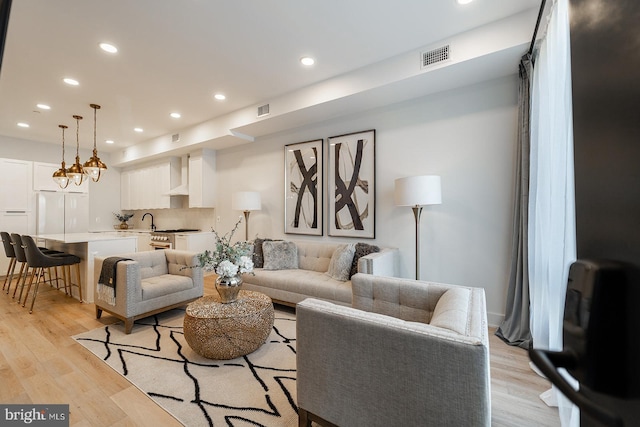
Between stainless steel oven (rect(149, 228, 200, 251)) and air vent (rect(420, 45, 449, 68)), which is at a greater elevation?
air vent (rect(420, 45, 449, 68))

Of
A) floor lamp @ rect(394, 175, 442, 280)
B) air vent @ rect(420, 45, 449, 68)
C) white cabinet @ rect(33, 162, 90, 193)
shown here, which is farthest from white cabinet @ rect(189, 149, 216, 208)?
air vent @ rect(420, 45, 449, 68)

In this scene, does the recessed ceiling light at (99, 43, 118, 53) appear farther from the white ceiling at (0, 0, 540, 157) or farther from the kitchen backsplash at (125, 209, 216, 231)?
the kitchen backsplash at (125, 209, 216, 231)

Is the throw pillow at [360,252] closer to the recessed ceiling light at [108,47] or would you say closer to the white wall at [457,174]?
the white wall at [457,174]

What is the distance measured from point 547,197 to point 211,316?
2.82 metres

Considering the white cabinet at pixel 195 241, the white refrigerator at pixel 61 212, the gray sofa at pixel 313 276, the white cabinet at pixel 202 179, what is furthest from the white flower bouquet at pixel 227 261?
the white refrigerator at pixel 61 212

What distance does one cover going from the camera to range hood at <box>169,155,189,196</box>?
6117 millimetres

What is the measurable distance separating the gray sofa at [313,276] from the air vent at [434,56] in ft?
6.93

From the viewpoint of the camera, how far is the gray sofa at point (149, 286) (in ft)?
9.80

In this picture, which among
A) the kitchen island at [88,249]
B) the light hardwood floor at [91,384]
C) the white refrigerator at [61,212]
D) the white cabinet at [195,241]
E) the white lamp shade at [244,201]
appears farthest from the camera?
the white refrigerator at [61,212]

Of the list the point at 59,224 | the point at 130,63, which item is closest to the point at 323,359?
the point at 130,63

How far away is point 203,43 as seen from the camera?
2834 millimetres

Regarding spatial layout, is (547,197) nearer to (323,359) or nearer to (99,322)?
(323,359)

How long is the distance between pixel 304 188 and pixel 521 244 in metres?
2.94

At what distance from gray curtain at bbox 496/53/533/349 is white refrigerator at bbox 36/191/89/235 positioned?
7.93 metres
